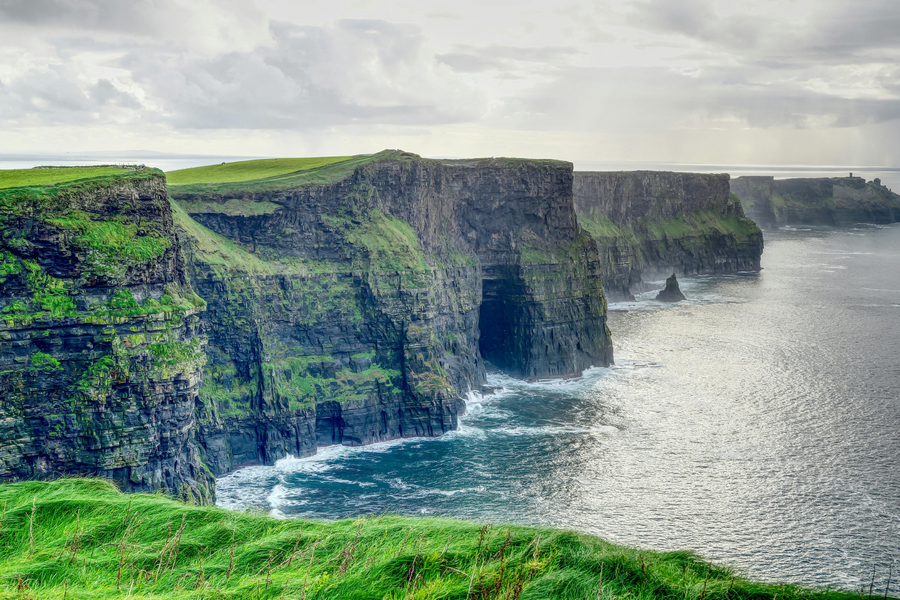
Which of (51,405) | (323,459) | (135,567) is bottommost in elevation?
(323,459)

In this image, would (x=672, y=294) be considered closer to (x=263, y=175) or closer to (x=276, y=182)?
(x=263, y=175)

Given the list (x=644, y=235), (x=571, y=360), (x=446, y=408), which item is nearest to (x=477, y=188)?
(x=571, y=360)

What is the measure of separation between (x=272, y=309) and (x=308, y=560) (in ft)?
200

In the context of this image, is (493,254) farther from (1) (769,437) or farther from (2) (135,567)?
(2) (135,567)

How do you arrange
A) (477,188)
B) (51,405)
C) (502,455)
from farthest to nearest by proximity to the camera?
(477,188), (502,455), (51,405)

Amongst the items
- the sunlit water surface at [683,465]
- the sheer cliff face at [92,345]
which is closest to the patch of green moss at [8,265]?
the sheer cliff face at [92,345]

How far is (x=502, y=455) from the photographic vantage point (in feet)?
238

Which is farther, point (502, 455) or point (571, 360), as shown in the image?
point (571, 360)

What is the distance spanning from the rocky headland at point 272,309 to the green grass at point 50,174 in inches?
152

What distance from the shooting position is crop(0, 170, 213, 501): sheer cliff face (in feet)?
163

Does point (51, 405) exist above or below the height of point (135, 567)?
below

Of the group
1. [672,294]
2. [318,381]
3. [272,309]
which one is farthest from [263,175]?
[672,294]

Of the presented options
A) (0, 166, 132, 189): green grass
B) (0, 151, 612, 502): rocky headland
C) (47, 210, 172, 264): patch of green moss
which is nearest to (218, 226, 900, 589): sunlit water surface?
(0, 151, 612, 502): rocky headland

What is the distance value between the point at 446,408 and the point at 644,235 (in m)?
131
